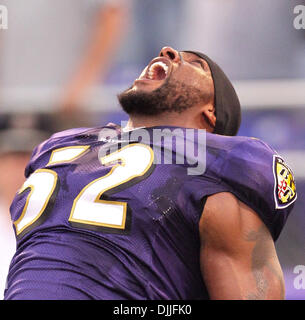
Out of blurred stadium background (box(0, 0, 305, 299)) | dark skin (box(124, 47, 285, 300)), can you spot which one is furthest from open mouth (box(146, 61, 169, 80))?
blurred stadium background (box(0, 0, 305, 299))

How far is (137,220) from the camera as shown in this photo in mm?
1492

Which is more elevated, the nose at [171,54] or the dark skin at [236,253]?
the nose at [171,54]

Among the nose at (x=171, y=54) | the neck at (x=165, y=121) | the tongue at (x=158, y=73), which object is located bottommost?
the neck at (x=165, y=121)

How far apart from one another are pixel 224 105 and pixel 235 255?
0.65 m

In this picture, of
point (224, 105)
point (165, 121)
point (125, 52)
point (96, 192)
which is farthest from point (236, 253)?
point (125, 52)

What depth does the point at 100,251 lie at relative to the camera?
147cm

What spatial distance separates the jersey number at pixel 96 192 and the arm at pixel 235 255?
0.21 m

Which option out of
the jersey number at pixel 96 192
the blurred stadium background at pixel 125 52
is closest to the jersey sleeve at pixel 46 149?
the jersey number at pixel 96 192

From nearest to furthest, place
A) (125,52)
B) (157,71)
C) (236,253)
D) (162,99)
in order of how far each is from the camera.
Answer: (236,253)
(162,99)
(157,71)
(125,52)

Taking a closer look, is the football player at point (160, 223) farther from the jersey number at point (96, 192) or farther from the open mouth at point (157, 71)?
the open mouth at point (157, 71)

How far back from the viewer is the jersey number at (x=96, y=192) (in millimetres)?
1517

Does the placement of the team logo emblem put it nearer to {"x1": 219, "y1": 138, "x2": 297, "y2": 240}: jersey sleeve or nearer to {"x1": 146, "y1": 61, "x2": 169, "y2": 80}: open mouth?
{"x1": 219, "y1": 138, "x2": 297, "y2": 240}: jersey sleeve

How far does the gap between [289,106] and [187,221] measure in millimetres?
1529

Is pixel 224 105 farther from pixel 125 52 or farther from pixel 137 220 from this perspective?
pixel 125 52
